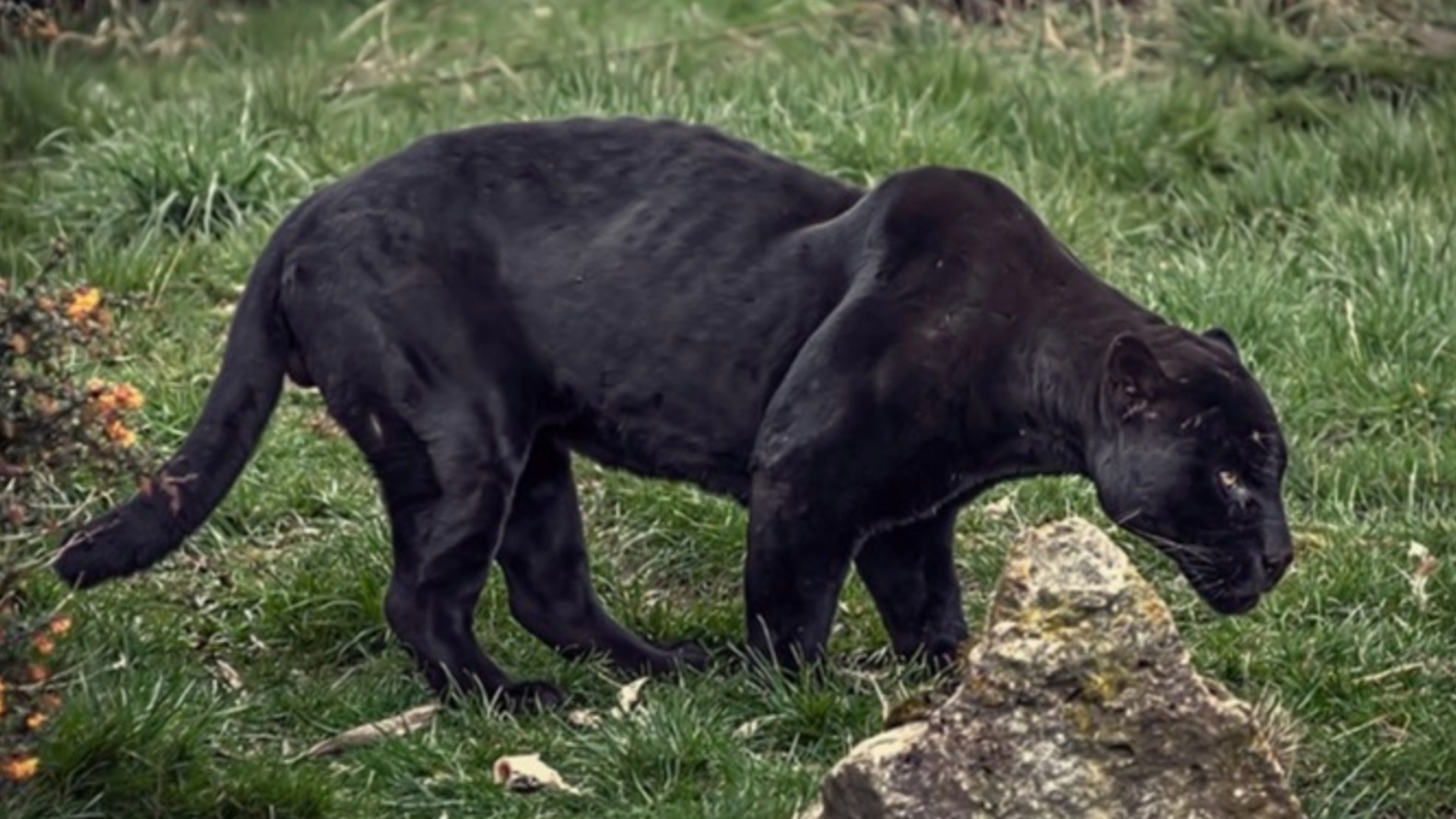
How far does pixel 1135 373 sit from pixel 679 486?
1807mm

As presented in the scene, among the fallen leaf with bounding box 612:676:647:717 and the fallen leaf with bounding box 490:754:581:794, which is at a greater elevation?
the fallen leaf with bounding box 490:754:581:794

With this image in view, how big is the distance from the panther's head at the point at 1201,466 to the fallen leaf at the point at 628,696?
3.48 ft

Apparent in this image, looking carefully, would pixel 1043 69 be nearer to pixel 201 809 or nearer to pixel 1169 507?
pixel 1169 507

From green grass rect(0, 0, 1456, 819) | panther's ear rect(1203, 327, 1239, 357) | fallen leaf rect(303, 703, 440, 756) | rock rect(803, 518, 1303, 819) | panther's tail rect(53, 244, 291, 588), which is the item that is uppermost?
rock rect(803, 518, 1303, 819)

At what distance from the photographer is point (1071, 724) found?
504 cm

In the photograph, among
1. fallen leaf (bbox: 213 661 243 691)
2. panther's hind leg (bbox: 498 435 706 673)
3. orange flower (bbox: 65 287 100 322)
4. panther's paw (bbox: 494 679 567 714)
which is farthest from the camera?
panther's hind leg (bbox: 498 435 706 673)

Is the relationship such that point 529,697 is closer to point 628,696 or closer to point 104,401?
point 628,696

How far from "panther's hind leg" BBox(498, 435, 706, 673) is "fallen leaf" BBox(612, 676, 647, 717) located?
0.22 m

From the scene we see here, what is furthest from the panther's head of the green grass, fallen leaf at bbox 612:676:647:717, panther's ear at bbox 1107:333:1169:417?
fallen leaf at bbox 612:676:647:717

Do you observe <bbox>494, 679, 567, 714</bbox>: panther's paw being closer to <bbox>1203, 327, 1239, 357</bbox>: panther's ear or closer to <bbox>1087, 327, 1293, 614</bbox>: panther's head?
<bbox>1087, 327, 1293, 614</bbox>: panther's head

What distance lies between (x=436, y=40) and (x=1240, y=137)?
10.3 feet

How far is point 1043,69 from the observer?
10.1 meters

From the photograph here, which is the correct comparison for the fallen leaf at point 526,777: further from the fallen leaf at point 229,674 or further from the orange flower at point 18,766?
the orange flower at point 18,766

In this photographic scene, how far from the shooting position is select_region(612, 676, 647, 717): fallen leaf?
6.19 meters
